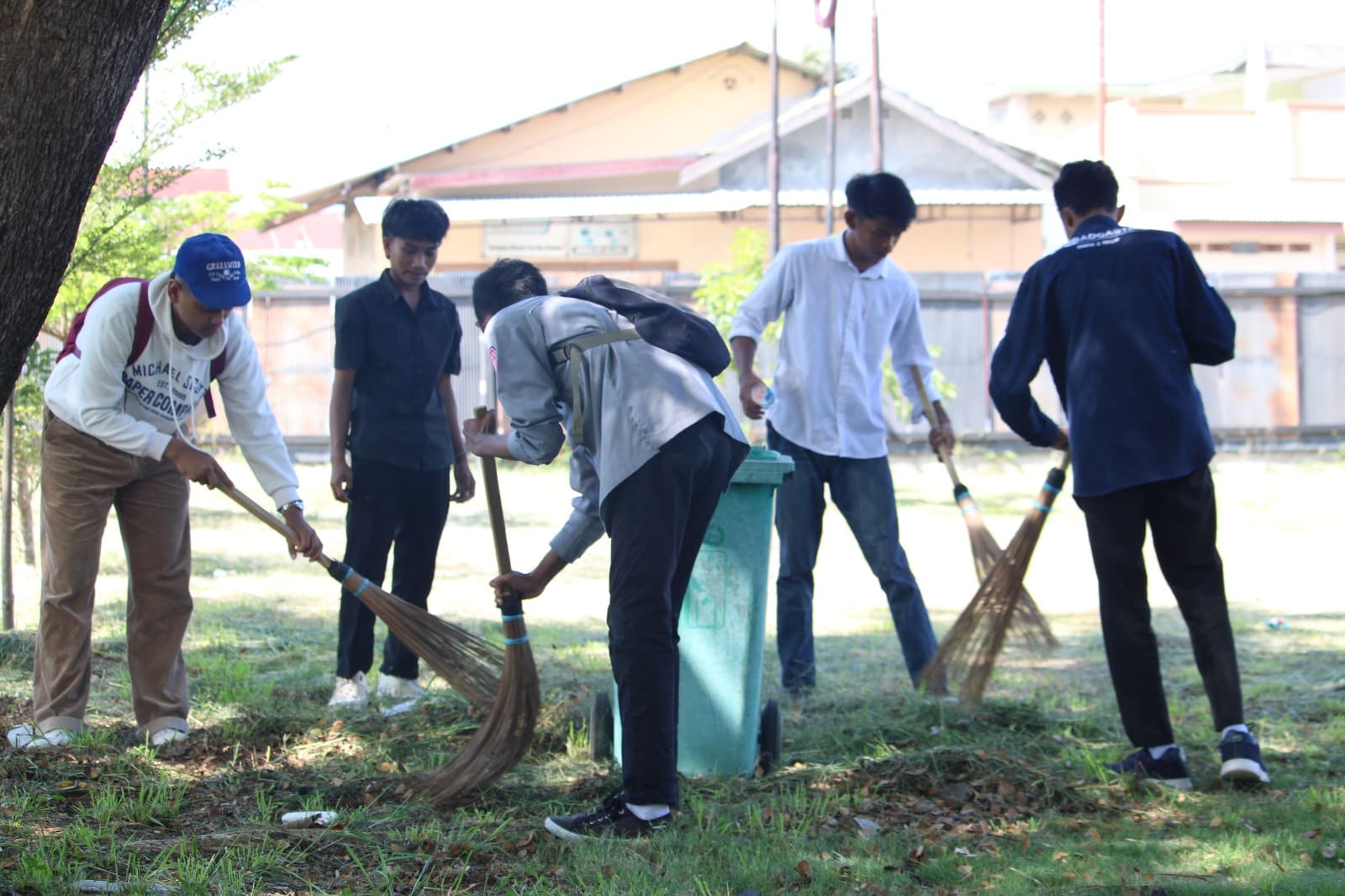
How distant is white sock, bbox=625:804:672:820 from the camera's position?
369 centimetres

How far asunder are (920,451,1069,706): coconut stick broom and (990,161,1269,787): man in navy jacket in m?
→ 0.62

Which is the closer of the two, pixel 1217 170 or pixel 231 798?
pixel 231 798

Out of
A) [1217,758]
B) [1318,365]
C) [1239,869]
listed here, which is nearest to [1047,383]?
[1318,365]

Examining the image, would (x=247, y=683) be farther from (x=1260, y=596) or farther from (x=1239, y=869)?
(x=1260, y=596)

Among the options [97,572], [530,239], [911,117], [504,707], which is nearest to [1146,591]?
[504,707]


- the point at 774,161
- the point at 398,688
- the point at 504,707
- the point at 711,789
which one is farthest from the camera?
the point at 774,161

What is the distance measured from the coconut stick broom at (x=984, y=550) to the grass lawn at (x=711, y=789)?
0.31 meters

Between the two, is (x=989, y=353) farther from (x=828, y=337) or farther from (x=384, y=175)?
(x=828, y=337)

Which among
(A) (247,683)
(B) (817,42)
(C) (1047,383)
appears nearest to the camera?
(A) (247,683)

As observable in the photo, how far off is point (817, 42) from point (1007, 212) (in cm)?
2230

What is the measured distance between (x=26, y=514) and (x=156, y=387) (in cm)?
447

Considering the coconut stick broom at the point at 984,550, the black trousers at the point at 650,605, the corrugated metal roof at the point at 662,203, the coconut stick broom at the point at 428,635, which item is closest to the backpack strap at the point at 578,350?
the black trousers at the point at 650,605

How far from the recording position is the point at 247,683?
17.9 ft

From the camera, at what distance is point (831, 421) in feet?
18.5
